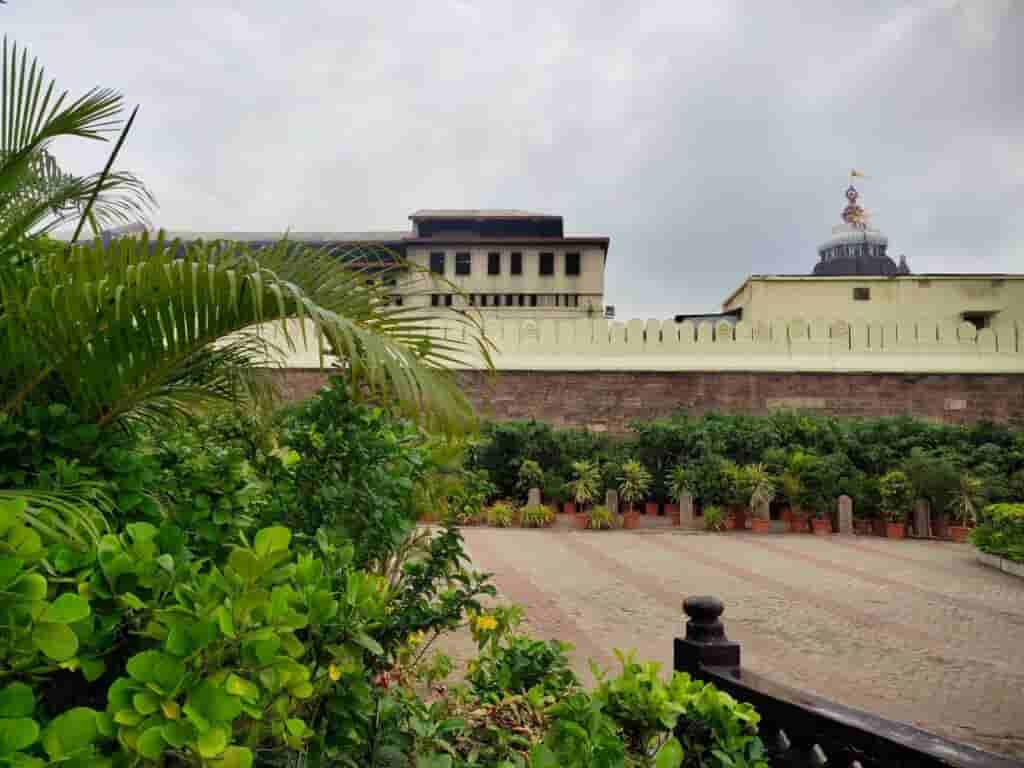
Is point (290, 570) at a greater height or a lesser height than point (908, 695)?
greater

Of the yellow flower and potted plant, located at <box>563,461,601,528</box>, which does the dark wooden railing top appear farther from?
potted plant, located at <box>563,461,601,528</box>

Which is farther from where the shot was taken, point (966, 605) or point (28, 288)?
point (966, 605)

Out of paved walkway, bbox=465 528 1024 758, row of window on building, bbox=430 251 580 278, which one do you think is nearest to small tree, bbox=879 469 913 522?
paved walkway, bbox=465 528 1024 758

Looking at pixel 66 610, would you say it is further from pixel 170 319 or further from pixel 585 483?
pixel 585 483

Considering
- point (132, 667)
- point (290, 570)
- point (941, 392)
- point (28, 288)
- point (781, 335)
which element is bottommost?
point (132, 667)

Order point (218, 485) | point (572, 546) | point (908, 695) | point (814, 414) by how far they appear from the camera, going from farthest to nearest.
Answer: point (814, 414) → point (572, 546) → point (908, 695) → point (218, 485)

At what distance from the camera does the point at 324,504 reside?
7.91ft

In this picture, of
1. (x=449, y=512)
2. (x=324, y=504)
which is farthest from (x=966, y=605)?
(x=324, y=504)

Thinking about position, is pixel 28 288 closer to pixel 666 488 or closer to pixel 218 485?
pixel 218 485

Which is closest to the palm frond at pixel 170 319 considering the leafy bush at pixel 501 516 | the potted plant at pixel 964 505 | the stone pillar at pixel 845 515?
the leafy bush at pixel 501 516

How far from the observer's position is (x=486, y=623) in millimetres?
2564

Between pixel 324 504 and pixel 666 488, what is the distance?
10.8 m

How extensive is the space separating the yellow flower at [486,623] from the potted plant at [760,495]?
946 centimetres

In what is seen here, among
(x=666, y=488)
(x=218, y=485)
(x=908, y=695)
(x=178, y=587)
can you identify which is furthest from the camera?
(x=666, y=488)
